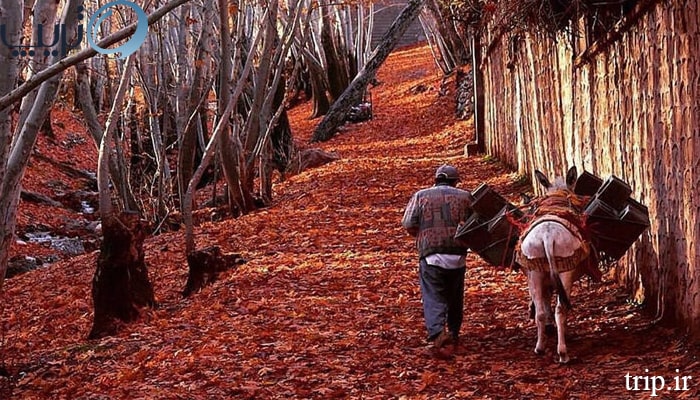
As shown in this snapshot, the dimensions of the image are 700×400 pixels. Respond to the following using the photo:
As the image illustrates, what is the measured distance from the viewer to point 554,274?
6691 millimetres

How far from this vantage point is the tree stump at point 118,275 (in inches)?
386

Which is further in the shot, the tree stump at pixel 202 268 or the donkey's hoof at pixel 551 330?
the tree stump at pixel 202 268

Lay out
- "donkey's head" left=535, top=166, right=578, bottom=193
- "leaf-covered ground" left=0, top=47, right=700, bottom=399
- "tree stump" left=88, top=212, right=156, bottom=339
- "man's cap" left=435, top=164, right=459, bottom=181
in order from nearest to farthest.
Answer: "leaf-covered ground" left=0, top=47, right=700, bottom=399, "donkey's head" left=535, top=166, right=578, bottom=193, "man's cap" left=435, top=164, right=459, bottom=181, "tree stump" left=88, top=212, right=156, bottom=339

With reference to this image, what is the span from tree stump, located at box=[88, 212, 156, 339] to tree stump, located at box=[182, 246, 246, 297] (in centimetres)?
120

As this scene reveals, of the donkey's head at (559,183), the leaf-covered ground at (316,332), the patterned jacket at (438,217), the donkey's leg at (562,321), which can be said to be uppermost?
the donkey's head at (559,183)

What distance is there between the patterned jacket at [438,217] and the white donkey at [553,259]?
0.91m

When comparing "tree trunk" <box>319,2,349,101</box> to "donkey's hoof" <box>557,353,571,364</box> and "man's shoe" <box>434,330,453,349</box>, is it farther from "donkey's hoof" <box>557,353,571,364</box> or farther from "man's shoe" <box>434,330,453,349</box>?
"donkey's hoof" <box>557,353,571,364</box>

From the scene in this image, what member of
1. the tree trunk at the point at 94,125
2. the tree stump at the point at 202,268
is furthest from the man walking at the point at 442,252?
the tree trunk at the point at 94,125

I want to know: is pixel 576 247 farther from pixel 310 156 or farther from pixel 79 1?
pixel 310 156

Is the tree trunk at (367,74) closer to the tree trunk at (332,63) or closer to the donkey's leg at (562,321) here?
the tree trunk at (332,63)

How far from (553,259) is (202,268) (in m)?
5.72

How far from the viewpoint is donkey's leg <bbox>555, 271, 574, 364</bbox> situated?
21.9ft

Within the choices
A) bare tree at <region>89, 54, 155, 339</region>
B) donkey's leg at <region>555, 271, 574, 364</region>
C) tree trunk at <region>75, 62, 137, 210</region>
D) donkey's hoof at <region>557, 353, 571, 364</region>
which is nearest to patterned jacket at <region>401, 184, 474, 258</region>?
donkey's leg at <region>555, 271, 574, 364</region>

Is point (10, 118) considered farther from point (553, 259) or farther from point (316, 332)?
point (553, 259)
